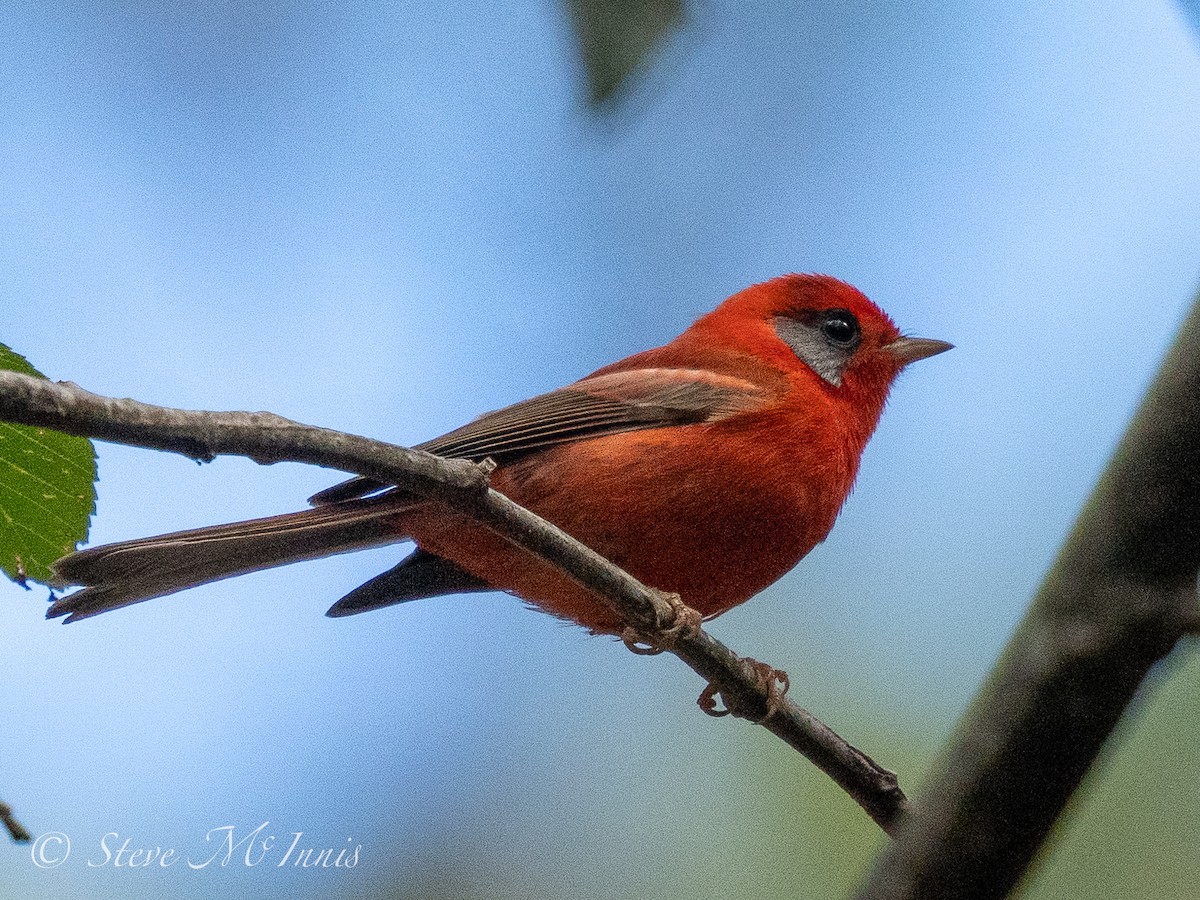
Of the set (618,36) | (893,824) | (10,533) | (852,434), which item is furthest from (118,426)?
(852,434)

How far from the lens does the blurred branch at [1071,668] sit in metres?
1.66

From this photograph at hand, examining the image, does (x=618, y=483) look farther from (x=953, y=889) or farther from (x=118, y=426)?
(x=953, y=889)

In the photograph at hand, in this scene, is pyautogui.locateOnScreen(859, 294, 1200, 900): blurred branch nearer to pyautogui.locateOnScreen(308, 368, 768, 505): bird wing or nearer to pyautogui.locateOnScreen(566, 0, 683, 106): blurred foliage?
pyautogui.locateOnScreen(566, 0, 683, 106): blurred foliage

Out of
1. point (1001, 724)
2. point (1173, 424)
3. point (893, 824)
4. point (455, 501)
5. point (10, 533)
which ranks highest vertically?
point (1173, 424)

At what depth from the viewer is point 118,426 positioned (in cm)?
222

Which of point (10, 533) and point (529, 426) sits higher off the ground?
point (529, 426)

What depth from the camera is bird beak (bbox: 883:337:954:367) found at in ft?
19.0

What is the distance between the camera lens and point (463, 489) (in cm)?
280

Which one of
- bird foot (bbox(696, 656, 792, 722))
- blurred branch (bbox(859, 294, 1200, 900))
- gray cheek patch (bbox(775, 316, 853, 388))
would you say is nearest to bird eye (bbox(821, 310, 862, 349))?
gray cheek patch (bbox(775, 316, 853, 388))

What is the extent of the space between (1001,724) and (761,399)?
316cm

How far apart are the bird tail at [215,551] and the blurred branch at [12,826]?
4.07 ft

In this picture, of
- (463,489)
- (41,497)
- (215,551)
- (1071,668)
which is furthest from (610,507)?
(1071,668)

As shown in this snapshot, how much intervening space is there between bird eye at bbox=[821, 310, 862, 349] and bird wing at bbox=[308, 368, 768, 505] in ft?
2.90

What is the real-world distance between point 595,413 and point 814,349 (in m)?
1.33
